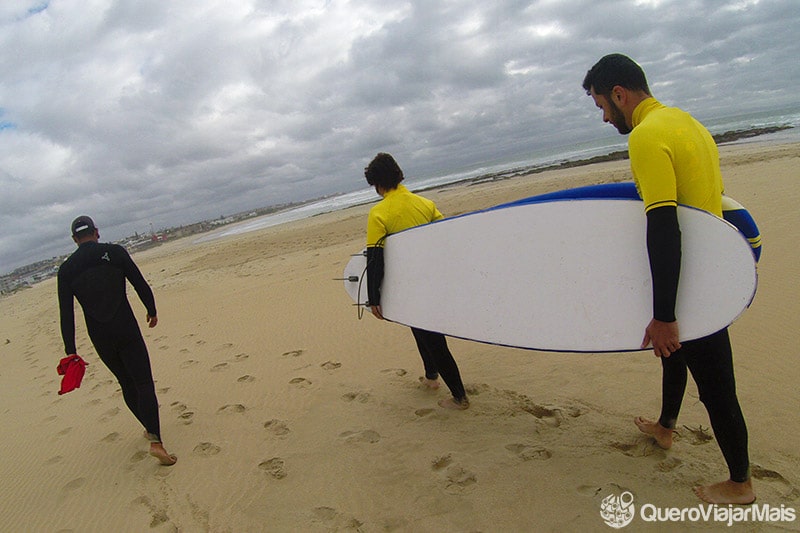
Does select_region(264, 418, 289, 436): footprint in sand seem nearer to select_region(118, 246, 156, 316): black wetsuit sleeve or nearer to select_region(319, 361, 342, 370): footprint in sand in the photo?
select_region(319, 361, 342, 370): footprint in sand

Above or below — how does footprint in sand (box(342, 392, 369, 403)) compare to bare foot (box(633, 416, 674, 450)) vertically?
above

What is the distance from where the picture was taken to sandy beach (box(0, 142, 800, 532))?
2.20 metres

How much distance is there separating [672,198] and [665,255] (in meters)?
0.21

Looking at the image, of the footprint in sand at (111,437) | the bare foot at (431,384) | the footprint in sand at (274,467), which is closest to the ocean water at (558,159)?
the bare foot at (431,384)

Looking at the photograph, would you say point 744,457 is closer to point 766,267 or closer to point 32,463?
point 766,267

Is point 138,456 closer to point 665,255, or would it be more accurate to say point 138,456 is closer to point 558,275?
point 558,275

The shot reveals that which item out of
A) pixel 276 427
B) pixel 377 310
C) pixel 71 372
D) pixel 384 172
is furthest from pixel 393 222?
pixel 71 372

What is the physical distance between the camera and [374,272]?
3020 mm

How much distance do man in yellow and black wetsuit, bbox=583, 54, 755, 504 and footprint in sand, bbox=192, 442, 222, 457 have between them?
2940 mm

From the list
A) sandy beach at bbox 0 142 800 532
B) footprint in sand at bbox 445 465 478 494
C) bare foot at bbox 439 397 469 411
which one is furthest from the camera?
bare foot at bbox 439 397 469 411

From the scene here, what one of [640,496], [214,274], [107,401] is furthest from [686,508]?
[214,274]

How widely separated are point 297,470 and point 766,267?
5.38 m

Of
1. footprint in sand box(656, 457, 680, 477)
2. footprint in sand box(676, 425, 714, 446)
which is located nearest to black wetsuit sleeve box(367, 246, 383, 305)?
footprint in sand box(656, 457, 680, 477)

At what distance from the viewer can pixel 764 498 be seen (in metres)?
1.92
